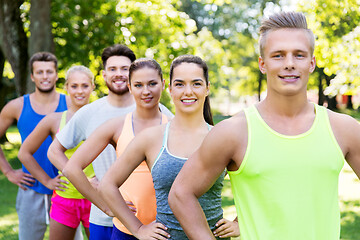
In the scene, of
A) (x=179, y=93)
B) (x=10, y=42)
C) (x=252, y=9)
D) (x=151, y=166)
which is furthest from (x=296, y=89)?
(x=252, y=9)

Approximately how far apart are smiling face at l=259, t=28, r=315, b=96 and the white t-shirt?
1.83 meters

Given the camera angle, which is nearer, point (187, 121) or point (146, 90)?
point (187, 121)

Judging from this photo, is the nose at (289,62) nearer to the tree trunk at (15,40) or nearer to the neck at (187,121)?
the neck at (187,121)

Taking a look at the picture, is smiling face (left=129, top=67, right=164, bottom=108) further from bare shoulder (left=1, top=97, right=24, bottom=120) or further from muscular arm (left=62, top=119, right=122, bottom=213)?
bare shoulder (left=1, top=97, right=24, bottom=120)

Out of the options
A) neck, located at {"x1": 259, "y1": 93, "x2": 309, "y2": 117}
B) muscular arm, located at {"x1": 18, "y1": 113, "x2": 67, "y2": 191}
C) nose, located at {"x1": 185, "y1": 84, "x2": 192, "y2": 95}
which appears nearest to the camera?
neck, located at {"x1": 259, "y1": 93, "x2": 309, "y2": 117}

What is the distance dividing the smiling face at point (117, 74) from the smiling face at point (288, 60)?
2.12 m

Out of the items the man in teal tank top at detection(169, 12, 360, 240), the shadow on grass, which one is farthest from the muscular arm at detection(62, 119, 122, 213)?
the shadow on grass

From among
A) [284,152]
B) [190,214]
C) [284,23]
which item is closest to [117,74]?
[190,214]

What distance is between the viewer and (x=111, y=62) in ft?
13.6

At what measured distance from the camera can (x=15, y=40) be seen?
40.1 feet

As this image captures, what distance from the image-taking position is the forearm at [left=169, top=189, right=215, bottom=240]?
2234 millimetres

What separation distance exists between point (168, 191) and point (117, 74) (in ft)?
5.33

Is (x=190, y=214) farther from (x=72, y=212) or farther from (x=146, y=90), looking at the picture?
(x=72, y=212)

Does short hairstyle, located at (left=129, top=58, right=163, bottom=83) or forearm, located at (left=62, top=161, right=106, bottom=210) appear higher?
short hairstyle, located at (left=129, top=58, right=163, bottom=83)
